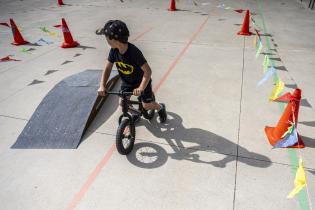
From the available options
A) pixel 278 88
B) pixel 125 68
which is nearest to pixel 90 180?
pixel 125 68

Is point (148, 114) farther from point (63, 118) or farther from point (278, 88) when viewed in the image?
point (278, 88)

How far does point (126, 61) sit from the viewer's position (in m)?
3.53

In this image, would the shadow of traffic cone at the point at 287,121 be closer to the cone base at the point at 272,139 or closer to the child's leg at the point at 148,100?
the cone base at the point at 272,139

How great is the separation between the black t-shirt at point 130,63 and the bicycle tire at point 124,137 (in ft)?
2.10

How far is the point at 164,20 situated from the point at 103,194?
34.9ft

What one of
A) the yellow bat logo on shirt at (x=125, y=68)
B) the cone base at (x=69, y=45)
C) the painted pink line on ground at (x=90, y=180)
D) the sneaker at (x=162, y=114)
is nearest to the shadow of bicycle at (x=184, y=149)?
the sneaker at (x=162, y=114)

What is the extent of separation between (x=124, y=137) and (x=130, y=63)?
119 centimetres

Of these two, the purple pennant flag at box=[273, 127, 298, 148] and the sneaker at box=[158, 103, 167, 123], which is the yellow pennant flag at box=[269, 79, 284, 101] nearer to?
the purple pennant flag at box=[273, 127, 298, 148]

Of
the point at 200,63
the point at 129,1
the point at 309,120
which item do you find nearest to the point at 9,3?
the point at 129,1

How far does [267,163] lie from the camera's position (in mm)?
3740

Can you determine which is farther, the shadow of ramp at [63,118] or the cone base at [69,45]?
the cone base at [69,45]

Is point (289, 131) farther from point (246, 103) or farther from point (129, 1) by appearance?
point (129, 1)

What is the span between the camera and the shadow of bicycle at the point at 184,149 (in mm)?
3812

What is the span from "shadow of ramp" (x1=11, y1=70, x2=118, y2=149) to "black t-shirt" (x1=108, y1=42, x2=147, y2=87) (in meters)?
1.29
